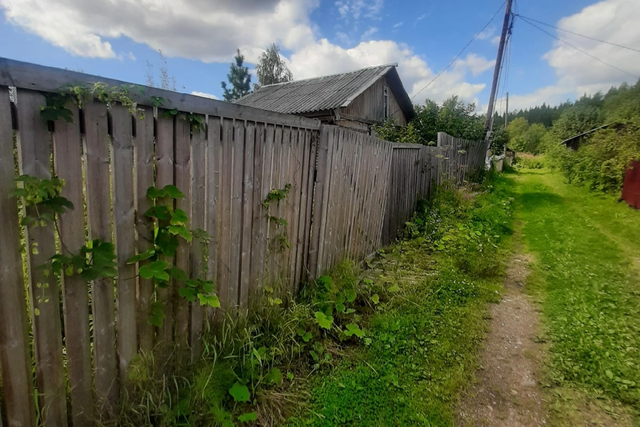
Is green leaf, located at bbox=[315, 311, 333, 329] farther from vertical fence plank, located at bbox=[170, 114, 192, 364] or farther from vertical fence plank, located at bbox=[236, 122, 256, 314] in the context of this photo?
vertical fence plank, located at bbox=[170, 114, 192, 364]

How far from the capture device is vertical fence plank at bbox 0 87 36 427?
1151mm

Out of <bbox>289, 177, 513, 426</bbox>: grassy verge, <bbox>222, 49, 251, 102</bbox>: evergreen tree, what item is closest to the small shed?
<bbox>289, 177, 513, 426</bbox>: grassy verge

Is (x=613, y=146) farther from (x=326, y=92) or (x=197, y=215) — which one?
(x=197, y=215)

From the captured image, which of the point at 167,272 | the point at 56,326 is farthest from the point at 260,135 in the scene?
the point at 56,326

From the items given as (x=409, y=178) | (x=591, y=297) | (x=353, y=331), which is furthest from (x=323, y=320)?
(x=409, y=178)

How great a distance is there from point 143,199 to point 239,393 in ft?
4.08

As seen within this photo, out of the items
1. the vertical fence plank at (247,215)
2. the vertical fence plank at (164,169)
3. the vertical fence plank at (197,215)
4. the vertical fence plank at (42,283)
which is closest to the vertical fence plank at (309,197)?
the vertical fence plank at (247,215)

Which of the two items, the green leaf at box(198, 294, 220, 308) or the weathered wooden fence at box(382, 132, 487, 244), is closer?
the green leaf at box(198, 294, 220, 308)

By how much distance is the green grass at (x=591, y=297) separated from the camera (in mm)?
2410

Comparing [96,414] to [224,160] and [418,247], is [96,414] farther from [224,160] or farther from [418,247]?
[418,247]

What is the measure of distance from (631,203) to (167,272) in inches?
445

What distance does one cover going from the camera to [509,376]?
2436 millimetres

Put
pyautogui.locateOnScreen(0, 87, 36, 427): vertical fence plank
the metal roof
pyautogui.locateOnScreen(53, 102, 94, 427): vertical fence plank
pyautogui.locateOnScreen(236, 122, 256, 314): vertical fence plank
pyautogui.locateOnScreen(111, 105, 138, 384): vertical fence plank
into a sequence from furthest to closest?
1. the metal roof
2. pyautogui.locateOnScreen(236, 122, 256, 314): vertical fence plank
3. pyautogui.locateOnScreen(111, 105, 138, 384): vertical fence plank
4. pyautogui.locateOnScreen(53, 102, 94, 427): vertical fence plank
5. pyautogui.locateOnScreen(0, 87, 36, 427): vertical fence plank

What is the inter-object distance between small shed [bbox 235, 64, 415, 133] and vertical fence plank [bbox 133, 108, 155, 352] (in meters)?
9.88
